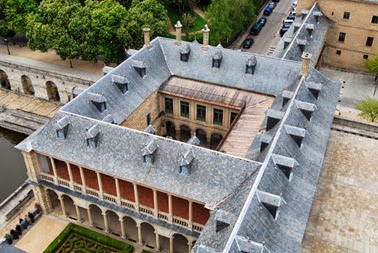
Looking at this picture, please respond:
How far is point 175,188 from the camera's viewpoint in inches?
1590

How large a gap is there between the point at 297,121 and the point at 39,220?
32313mm

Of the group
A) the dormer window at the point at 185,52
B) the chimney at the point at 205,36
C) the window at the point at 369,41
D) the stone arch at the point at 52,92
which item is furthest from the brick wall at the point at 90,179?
the window at the point at 369,41

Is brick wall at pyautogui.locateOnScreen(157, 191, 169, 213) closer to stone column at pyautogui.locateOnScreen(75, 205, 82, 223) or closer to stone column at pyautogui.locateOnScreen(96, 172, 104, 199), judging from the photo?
stone column at pyautogui.locateOnScreen(96, 172, 104, 199)

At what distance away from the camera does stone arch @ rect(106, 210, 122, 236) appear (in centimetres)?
4873

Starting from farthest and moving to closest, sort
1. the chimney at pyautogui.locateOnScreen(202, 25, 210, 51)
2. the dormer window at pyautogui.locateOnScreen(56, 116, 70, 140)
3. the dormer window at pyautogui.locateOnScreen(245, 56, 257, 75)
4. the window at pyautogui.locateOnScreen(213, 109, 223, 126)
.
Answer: the window at pyautogui.locateOnScreen(213, 109, 223, 126) < the chimney at pyautogui.locateOnScreen(202, 25, 210, 51) < the dormer window at pyautogui.locateOnScreen(245, 56, 257, 75) < the dormer window at pyautogui.locateOnScreen(56, 116, 70, 140)

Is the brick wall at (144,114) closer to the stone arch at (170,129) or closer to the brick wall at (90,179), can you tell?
the stone arch at (170,129)

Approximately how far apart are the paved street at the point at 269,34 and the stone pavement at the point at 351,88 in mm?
13720

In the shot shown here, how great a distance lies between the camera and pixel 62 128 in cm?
4441

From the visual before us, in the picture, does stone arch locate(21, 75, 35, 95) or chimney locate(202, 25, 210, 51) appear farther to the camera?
stone arch locate(21, 75, 35, 95)

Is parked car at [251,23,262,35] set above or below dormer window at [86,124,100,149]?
below

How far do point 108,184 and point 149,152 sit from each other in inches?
298

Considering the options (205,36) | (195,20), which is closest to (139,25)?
(205,36)

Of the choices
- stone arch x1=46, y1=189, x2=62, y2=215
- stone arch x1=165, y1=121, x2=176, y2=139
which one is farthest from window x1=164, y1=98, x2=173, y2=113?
stone arch x1=46, y1=189, x2=62, y2=215

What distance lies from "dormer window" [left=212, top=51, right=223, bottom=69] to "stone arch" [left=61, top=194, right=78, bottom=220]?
2592cm
